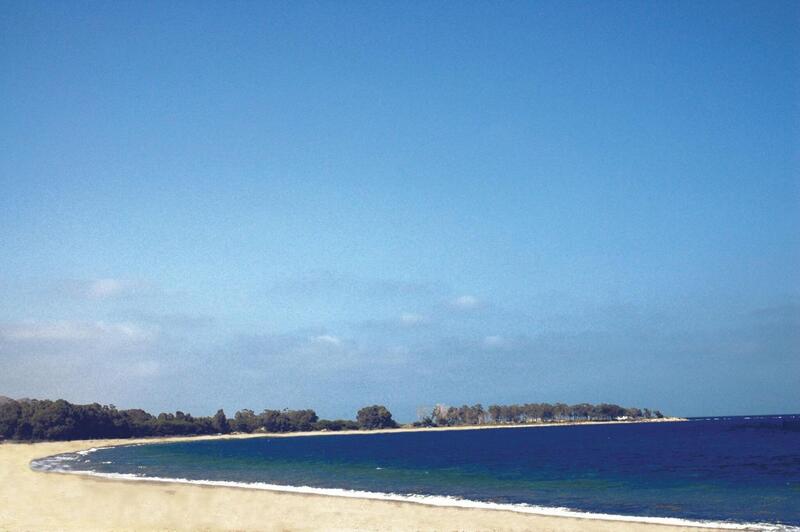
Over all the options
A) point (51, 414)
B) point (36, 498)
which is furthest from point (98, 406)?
point (36, 498)

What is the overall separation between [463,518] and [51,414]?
12728 centimetres

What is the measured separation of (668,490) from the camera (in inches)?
1588

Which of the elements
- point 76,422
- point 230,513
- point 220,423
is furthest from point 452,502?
point 220,423

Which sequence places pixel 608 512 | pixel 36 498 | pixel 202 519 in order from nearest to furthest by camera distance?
pixel 202 519, pixel 608 512, pixel 36 498

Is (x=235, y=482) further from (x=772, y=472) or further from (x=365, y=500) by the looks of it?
(x=772, y=472)

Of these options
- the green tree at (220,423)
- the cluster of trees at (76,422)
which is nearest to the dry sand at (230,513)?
the cluster of trees at (76,422)

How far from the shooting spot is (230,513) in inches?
1271

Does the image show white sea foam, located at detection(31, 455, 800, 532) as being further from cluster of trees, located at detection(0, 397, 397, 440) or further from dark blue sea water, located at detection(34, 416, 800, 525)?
cluster of trees, located at detection(0, 397, 397, 440)

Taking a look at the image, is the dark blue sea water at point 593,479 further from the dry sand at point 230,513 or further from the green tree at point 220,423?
the green tree at point 220,423

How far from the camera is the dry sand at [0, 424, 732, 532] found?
28281 millimetres

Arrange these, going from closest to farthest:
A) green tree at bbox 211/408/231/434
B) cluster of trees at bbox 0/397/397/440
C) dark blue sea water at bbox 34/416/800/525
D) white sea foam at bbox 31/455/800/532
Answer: white sea foam at bbox 31/455/800/532 < dark blue sea water at bbox 34/416/800/525 < cluster of trees at bbox 0/397/397/440 < green tree at bbox 211/408/231/434

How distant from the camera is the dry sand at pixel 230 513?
2828 centimetres

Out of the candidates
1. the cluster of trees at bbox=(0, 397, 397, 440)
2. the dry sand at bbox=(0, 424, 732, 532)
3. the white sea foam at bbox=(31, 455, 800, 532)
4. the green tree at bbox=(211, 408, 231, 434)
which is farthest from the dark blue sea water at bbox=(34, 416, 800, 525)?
the green tree at bbox=(211, 408, 231, 434)

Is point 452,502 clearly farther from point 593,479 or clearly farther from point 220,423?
point 220,423
